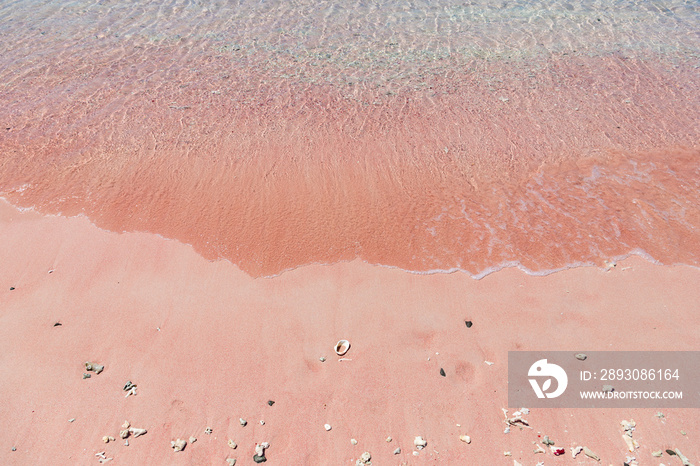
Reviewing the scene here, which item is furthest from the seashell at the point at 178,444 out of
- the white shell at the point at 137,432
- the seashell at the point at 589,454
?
the seashell at the point at 589,454

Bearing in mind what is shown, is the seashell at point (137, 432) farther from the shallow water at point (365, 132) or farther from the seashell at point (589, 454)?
the seashell at point (589, 454)

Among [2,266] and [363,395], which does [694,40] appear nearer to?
[363,395]

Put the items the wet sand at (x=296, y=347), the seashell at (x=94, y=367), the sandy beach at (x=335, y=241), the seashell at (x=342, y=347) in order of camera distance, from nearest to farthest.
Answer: the wet sand at (x=296, y=347) < the sandy beach at (x=335, y=241) < the seashell at (x=94, y=367) < the seashell at (x=342, y=347)

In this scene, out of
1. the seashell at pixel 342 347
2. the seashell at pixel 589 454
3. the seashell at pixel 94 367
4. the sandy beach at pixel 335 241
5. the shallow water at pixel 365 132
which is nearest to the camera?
the seashell at pixel 589 454

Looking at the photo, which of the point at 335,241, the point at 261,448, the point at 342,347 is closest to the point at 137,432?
the point at 261,448

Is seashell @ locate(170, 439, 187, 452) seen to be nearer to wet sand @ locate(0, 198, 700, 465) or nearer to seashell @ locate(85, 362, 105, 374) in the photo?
wet sand @ locate(0, 198, 700, 465)

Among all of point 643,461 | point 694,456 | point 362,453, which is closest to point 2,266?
point 362,453

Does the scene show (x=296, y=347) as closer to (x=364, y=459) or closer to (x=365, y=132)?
(x=364, y=459)
